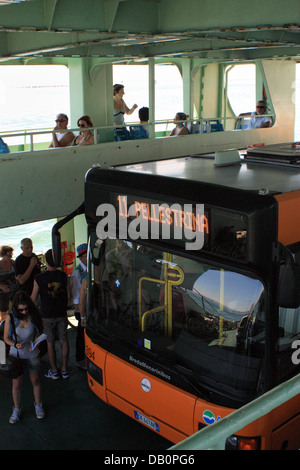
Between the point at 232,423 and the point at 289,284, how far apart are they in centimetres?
229

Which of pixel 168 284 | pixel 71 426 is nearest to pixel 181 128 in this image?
pixel 71 426

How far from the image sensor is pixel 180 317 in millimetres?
5031

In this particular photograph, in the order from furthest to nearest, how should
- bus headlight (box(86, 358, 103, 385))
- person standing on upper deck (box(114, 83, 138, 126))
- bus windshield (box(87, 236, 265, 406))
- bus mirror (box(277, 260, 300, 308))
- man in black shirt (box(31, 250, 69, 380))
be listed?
person standing on upper deck (box(114, 83, 138, 126))
man in black shirt (box(31, 250, 69, 380))
bus headlight (box(86, 358, 103, 385))
bus windshield (box(87, 236, 265, 406))
bus mirror (box(277, 260, 300, 308))

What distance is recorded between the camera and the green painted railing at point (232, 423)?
1.95m

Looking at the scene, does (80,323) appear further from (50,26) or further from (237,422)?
(237,422)

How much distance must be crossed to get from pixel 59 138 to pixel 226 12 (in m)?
4.35

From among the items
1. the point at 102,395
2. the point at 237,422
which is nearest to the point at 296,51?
the point at 102,395

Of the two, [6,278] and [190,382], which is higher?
[190,382]

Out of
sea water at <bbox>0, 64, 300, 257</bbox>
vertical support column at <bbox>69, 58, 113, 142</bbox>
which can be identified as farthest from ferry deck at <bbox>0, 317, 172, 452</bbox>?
sea water at <bbox>0, 64, 300, 257</bbox>

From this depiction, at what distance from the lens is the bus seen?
14.5ft

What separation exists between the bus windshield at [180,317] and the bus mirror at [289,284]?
0.19 m

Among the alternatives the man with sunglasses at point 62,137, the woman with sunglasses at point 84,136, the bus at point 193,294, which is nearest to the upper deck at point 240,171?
the bus at point 193,294

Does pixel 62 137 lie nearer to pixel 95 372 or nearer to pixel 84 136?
pixel 84 136

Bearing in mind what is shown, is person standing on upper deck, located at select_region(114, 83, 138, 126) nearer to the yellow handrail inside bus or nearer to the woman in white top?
the woman in white top
